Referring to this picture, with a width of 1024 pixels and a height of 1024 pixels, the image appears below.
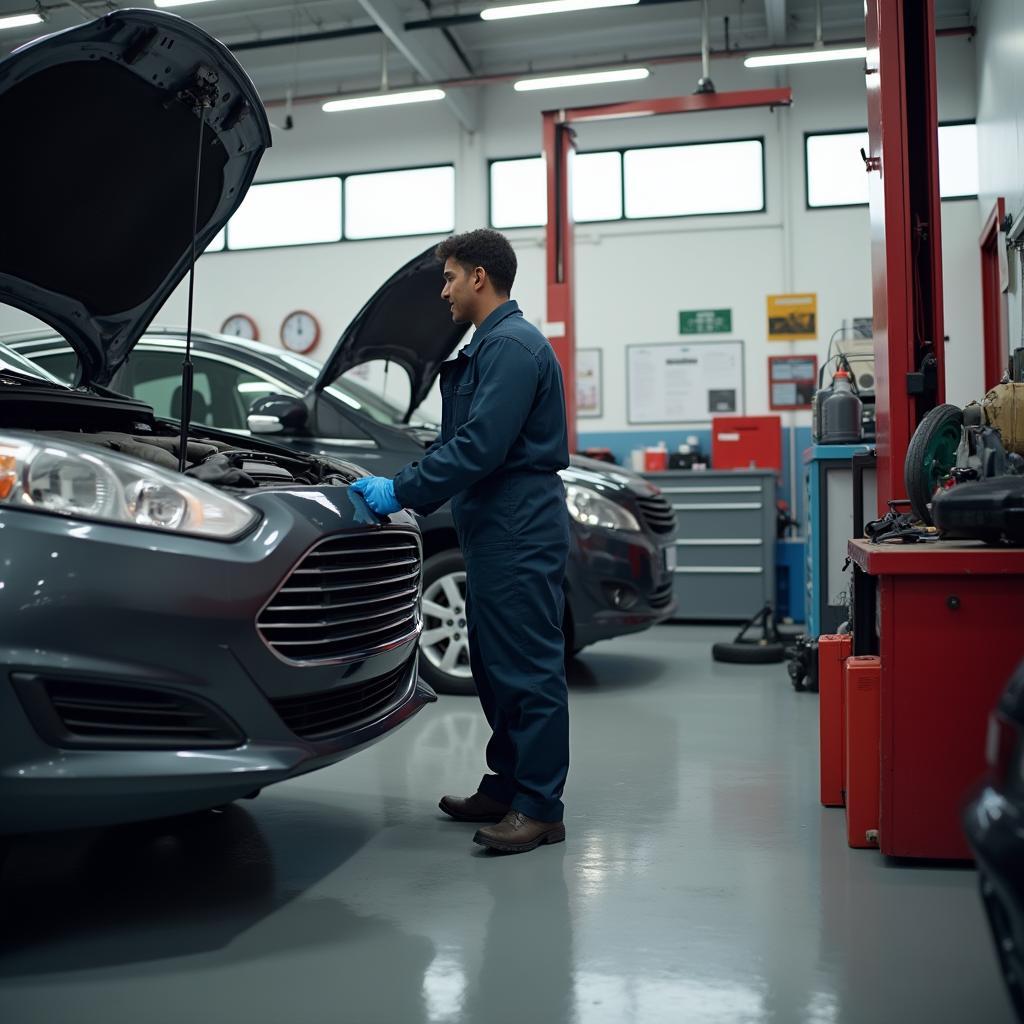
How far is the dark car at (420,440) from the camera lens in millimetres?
4250

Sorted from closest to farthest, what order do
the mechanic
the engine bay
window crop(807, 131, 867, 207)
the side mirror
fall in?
the engine bay
the mechanic
the side mirror
window crop(807, 131, 867, 207)

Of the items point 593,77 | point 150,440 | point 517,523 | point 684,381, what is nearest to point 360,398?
point 150,440

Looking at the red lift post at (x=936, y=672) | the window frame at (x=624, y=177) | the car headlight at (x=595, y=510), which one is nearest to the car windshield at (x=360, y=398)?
the car headlight at (x=595, y=510)

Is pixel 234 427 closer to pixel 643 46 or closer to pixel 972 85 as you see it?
pixel 643 46

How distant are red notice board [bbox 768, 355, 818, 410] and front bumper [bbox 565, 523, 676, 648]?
181 inches

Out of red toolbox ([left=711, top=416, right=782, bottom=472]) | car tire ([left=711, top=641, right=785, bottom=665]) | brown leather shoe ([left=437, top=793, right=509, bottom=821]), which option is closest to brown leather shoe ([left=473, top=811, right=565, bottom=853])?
brown leather shoe ([left=437, top=793, right=509, bottom=821])

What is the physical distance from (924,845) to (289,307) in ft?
28.1

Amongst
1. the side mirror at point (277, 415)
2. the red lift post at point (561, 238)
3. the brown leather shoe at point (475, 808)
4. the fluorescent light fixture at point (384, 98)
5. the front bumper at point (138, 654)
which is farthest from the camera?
the fluorescent light fixture at point (384, 98)

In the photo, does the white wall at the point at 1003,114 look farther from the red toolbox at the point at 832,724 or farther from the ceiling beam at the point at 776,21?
the red toolbox at the point at 832,724

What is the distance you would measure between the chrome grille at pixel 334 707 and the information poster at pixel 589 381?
6.91 meters

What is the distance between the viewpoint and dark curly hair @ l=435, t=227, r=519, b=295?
2580mm

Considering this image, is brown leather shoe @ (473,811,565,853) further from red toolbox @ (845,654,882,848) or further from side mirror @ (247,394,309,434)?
side mirror @ (247,394,309,434)

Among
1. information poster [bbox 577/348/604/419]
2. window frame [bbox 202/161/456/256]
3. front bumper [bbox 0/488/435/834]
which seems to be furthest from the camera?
window frame [bbox 202/161/456/256]

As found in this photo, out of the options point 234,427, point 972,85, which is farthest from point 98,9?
point 972,85
